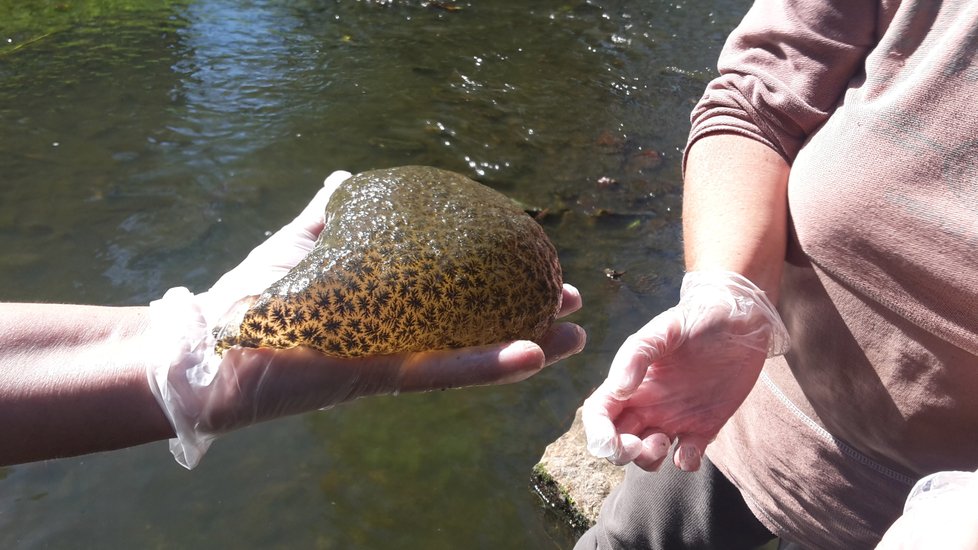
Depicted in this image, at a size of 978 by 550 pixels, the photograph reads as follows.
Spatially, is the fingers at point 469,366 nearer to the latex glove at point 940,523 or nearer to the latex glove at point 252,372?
the latex glove at point 252,372

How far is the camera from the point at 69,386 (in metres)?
1.82

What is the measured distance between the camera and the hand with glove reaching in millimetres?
1799

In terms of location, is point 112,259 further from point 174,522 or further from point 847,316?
point 847,316

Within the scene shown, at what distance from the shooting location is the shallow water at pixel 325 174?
13.8 ft

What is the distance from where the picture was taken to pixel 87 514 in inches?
159

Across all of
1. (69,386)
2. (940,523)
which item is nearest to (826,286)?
(940,523)

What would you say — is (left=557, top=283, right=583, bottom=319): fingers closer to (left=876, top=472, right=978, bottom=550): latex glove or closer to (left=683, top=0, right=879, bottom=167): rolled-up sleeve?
(left=683, top=0, right=879, bottom=167): rolled-up sleeve

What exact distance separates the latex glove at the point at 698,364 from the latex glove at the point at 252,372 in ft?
1.17

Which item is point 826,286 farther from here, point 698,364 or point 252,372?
point 252,372

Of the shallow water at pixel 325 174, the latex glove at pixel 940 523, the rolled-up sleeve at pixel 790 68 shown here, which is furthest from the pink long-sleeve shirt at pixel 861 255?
the shallow water at pixel 325 174

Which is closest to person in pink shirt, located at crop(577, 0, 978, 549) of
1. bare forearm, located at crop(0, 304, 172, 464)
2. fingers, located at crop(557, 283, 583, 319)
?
fingers, located at crop(557, 283, 583, 319)

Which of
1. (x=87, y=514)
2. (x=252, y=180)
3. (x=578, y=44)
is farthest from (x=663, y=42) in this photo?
(x=87, y=514)

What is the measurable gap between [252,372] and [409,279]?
536mm

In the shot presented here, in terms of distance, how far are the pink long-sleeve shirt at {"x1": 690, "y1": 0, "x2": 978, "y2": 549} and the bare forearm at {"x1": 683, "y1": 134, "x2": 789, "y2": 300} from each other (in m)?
0.06
